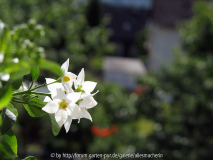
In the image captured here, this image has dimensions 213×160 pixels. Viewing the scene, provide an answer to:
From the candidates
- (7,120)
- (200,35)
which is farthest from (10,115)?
(200,35)

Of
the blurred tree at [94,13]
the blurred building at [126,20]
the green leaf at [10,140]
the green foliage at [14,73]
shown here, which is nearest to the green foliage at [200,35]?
the green foliage at [14,73]

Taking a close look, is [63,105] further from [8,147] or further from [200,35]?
[200,35]

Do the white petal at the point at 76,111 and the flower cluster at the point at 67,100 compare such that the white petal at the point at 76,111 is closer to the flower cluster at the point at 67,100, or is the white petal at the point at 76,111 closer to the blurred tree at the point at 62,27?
the flower cluster at the point at 67,100

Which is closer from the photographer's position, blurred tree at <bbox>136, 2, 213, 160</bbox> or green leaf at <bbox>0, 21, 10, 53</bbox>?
green leaf at <bbox>0, 21, 10, 53</bbox>

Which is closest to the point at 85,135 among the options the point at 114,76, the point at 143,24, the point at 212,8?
the point at 212,8

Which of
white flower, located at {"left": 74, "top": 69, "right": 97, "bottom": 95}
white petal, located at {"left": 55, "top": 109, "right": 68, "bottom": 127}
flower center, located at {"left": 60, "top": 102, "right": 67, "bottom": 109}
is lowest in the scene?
white petal, located at {"left": 55, "top": 109, "right": 68, "bottom": 127}

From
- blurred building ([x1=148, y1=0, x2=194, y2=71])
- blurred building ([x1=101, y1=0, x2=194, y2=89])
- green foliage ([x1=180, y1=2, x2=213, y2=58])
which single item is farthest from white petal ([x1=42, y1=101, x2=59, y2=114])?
blurred building ([x1=148, y1=0, x2=194, y2=71])

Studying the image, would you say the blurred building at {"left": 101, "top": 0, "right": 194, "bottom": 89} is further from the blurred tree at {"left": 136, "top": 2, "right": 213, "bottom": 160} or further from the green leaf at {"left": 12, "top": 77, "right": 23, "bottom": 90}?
the green leaf at {"left": 12, "top": 77, "right": 23, "bottom": 90}
